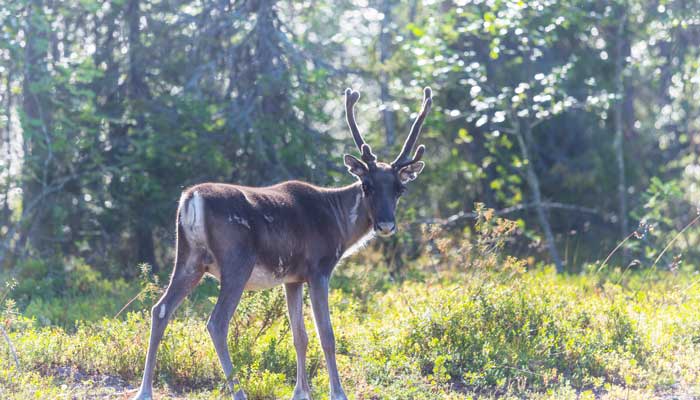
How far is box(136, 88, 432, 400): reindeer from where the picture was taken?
288 inches

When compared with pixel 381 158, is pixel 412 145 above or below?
above

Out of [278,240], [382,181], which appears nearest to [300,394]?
[278,240]

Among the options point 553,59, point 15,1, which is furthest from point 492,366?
point 553,59

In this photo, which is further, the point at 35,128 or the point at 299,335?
the point at 35,128

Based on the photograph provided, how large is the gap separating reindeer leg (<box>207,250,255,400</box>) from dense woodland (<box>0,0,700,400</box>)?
42cm

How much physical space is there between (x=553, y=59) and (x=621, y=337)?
373 inches

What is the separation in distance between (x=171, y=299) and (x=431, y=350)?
108 inches

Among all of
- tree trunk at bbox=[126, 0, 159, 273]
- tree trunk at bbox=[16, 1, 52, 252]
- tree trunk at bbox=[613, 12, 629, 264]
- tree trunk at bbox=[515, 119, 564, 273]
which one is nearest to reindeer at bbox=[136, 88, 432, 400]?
tree trunk at bbox=[126, 0, 159, 273]

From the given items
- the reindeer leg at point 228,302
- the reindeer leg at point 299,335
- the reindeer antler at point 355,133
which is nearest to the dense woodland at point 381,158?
the reindeer leg at point 299,335

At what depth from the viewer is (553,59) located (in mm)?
17719

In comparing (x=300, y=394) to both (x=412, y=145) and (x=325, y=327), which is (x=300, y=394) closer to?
(x=325, y=327)

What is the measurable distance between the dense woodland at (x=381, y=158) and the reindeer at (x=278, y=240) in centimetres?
59

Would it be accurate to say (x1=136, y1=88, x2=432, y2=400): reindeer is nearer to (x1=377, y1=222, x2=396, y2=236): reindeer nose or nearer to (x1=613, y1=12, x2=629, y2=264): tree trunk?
(x1=377, y1=222, x2=396, y2=236): reindeer nose

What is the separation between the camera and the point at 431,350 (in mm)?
8781
